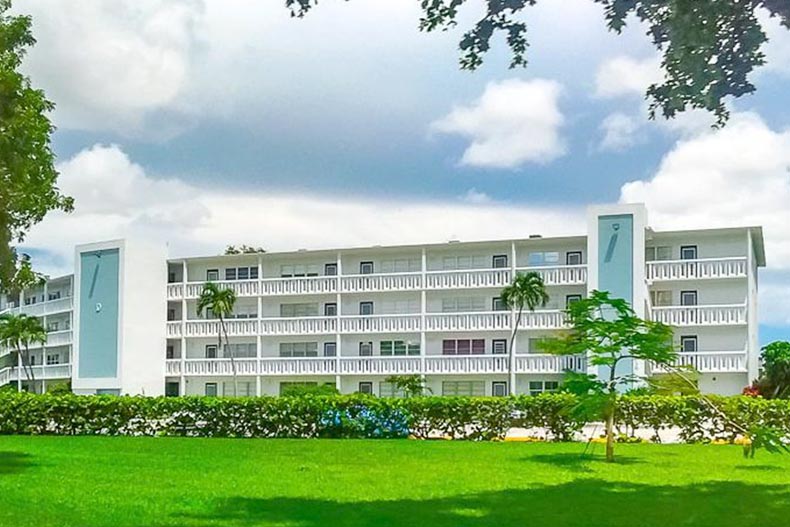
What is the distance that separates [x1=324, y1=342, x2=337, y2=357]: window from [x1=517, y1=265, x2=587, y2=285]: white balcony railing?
10.7 metres

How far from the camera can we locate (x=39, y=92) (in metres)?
17.3

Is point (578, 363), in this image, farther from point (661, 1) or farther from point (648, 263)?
point (661, 1)

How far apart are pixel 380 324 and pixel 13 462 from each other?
103 ft

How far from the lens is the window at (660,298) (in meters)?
45.8

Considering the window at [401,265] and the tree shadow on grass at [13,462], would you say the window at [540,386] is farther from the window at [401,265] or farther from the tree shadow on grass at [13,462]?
the tree shadow on grass at [13,462]

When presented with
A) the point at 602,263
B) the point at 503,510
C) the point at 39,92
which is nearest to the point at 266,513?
the point at 503,510

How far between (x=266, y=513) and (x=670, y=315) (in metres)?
35.5

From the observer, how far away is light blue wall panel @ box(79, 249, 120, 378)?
2045 inches

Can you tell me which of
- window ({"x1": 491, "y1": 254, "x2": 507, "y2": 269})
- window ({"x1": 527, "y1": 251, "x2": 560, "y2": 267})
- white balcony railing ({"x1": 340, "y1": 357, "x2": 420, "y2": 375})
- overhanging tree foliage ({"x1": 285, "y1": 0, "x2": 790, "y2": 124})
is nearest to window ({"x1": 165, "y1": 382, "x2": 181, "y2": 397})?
white balcony railing ({"x1": 340, "y1": 357, "x2": 420, "y2": 375})

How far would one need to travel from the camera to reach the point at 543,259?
156 feet

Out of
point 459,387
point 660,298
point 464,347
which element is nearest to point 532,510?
point 660,298

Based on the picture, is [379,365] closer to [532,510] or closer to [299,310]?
[299,310]

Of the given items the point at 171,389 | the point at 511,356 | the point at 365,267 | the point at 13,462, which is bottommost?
the point at 13,462

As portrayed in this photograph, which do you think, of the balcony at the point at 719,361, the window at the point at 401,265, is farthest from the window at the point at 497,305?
the balcony at the point at 719,361
